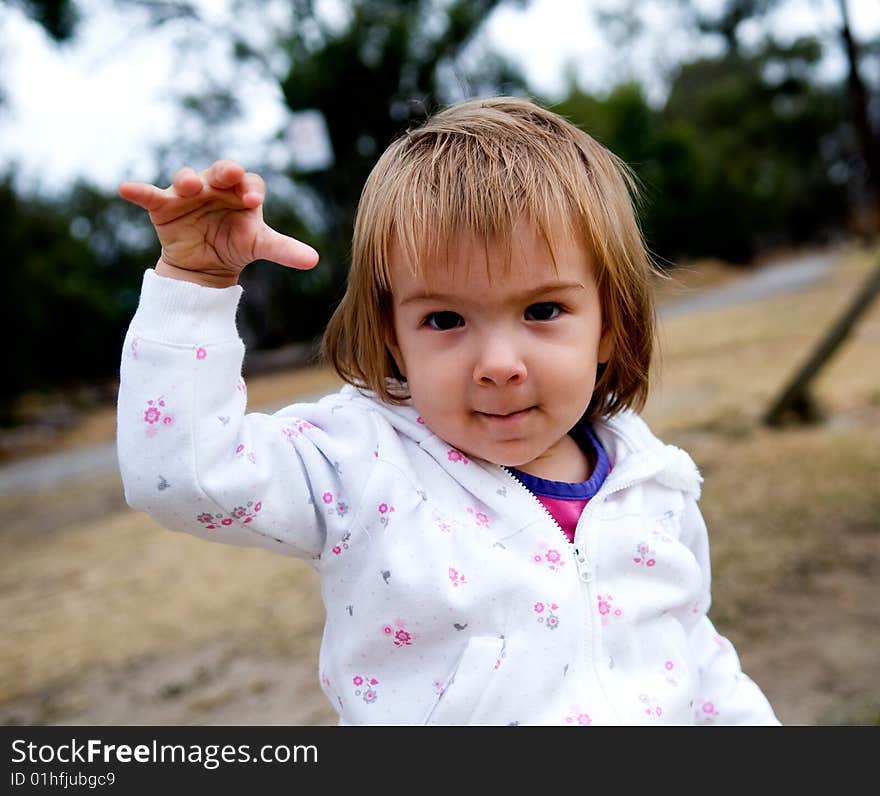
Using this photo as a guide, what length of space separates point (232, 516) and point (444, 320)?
1.08 ft

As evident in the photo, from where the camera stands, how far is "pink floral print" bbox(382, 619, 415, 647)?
1.04 meters

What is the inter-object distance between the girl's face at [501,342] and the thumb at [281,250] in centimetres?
12

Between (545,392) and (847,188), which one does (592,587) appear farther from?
(847,188)

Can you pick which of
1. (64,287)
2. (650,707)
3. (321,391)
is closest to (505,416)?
(650,707)

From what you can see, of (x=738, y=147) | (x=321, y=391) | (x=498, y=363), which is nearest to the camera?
(x=498, y=363)

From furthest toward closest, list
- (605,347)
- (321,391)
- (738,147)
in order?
1. (738,147)
2. (321,391)
3. (605,347)

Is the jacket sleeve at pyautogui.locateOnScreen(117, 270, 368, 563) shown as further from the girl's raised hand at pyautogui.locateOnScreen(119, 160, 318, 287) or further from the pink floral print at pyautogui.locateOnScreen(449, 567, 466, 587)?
the pink floral print at pyautogui.locateOnScreen(449, 567, 466, 587)

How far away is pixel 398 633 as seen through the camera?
1.05 m

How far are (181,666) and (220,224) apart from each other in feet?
7.07

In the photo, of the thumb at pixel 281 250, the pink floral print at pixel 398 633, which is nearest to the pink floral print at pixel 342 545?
the pink floral print at pixel 398 633

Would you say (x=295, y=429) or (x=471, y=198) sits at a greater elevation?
(x=471, y=198)

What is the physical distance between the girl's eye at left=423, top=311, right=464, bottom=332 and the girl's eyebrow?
0.02 metres

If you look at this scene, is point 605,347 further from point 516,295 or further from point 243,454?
point 243,454
